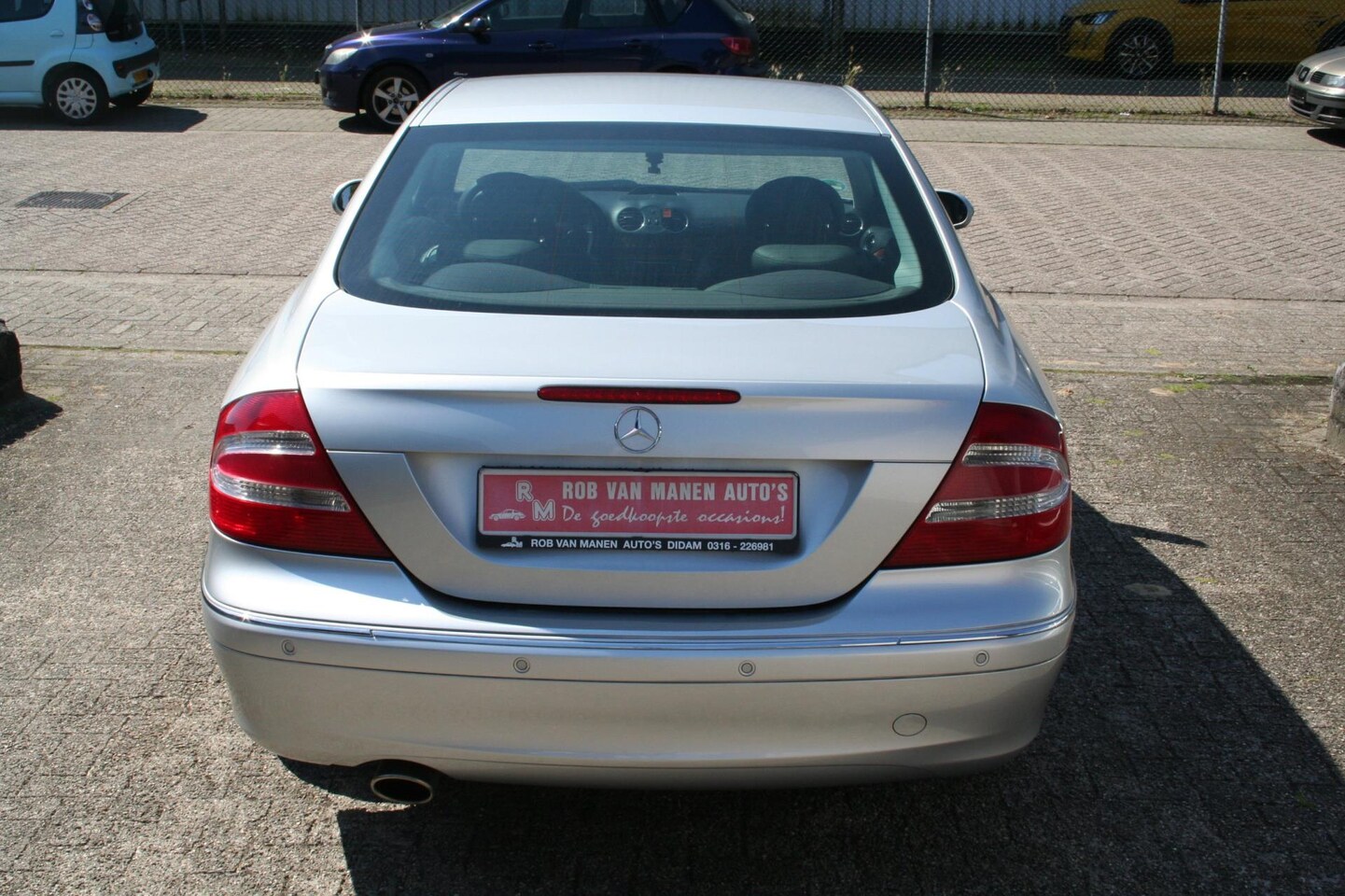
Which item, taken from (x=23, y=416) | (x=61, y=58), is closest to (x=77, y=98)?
(x=61, y=58)

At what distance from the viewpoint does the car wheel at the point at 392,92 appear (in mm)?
14242

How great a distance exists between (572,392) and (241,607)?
0.79 meters

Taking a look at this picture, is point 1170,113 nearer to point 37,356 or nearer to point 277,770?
point 37,356

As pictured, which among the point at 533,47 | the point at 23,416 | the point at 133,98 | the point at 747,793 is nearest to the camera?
the point at 747,793

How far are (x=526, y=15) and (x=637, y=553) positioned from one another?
41.3ft

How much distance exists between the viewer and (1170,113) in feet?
51.7

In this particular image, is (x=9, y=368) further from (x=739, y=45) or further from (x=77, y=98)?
(x=739, y=45)

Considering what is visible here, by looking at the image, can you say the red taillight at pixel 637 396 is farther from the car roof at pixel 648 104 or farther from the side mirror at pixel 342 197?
the side mirror at pixel 342 197

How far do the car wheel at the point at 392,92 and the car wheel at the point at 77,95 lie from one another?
8.83 ft

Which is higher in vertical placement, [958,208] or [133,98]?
[958,208]

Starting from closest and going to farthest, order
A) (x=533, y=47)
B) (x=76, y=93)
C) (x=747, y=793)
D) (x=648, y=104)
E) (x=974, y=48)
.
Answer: (x=747, y=793), (x=648, y=104), (x=76, y=93), (x=533, y=47), (x=974, y=48)

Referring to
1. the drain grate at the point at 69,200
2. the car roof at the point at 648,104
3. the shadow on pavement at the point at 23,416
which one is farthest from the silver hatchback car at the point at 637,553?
the drain grate at the point at 69,200

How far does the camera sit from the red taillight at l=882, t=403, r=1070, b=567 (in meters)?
2.67

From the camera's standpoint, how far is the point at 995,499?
8.89 feet
